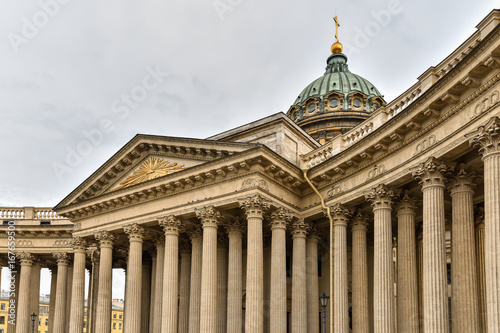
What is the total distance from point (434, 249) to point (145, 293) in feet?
83.6

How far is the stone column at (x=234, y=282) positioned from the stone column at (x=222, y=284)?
2004 mm

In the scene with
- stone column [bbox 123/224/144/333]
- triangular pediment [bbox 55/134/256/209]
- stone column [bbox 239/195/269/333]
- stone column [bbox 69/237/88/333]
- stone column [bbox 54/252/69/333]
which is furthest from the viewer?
stone column [bbox 54/252/69/333]

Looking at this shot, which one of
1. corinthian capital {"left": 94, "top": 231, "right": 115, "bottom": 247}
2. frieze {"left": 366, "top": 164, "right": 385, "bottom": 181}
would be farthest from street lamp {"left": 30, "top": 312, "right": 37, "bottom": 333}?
frieze {"left": 366, "top": 164, "right": 385, "bottom": 181}

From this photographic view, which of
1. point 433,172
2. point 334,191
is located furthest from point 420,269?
point 433,172

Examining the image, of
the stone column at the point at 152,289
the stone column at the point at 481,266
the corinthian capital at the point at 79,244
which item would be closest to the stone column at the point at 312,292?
the stone column at the point at 481,266

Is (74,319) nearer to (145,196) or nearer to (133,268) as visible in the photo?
(133,268)

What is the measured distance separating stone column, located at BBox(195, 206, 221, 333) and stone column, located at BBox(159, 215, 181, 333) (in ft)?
6.97

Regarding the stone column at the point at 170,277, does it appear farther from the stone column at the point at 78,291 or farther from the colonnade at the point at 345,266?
the stone column at the point at 78,291

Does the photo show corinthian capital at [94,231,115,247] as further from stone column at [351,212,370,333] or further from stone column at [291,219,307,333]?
stone column at [351,212,370,333]

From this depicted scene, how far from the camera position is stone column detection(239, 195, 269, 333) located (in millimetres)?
29656

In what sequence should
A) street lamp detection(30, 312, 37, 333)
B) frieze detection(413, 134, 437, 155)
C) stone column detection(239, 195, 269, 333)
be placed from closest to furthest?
frieze detection(413, 134, 437, 155) < stone column detection(239, 195, 269, 333) < street lamp detection(30, 312, 37, 333)

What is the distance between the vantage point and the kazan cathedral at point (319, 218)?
22.6 m

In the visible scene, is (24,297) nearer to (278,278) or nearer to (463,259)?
(278,278)

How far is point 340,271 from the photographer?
2989cm
